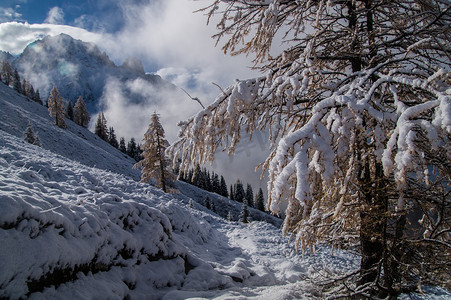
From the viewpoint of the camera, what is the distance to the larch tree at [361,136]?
2133 millimetres

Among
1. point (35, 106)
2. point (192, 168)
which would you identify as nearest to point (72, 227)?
point (192, 168)

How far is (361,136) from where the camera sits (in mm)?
2646

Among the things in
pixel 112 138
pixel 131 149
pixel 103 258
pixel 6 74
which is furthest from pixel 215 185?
pixel 103 258

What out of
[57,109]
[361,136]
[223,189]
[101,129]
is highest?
[101,129]

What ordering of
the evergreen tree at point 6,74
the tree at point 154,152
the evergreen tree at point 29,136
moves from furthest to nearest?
the evergreen tree at point 6,74 < the evergreen tree at point 29,136 < the tree at point 154,152

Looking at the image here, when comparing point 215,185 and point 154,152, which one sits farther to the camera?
point 215,185

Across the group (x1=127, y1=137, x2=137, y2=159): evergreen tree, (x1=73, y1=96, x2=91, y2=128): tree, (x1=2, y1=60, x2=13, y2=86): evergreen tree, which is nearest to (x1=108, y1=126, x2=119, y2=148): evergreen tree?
(x1=127, y1=137, x2=137, y2=159): evergreen tree

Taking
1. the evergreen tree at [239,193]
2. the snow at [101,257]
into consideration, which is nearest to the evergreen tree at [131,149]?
the evergreen tree at [239,193]

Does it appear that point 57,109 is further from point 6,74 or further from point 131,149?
point 6,74

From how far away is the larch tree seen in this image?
2.13 m

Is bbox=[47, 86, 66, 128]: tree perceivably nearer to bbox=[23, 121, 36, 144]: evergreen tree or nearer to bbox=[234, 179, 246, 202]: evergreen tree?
bbox=[23, 121, 36, 144]: evergreen tree

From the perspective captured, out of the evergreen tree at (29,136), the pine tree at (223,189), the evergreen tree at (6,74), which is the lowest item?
the pine tree at (223,189)

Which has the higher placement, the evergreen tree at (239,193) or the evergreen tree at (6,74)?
the evergreen tree at (6,74)

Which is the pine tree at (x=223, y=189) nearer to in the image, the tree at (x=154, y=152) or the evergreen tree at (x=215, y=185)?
the evergreen tree at (x=215, y=185)
